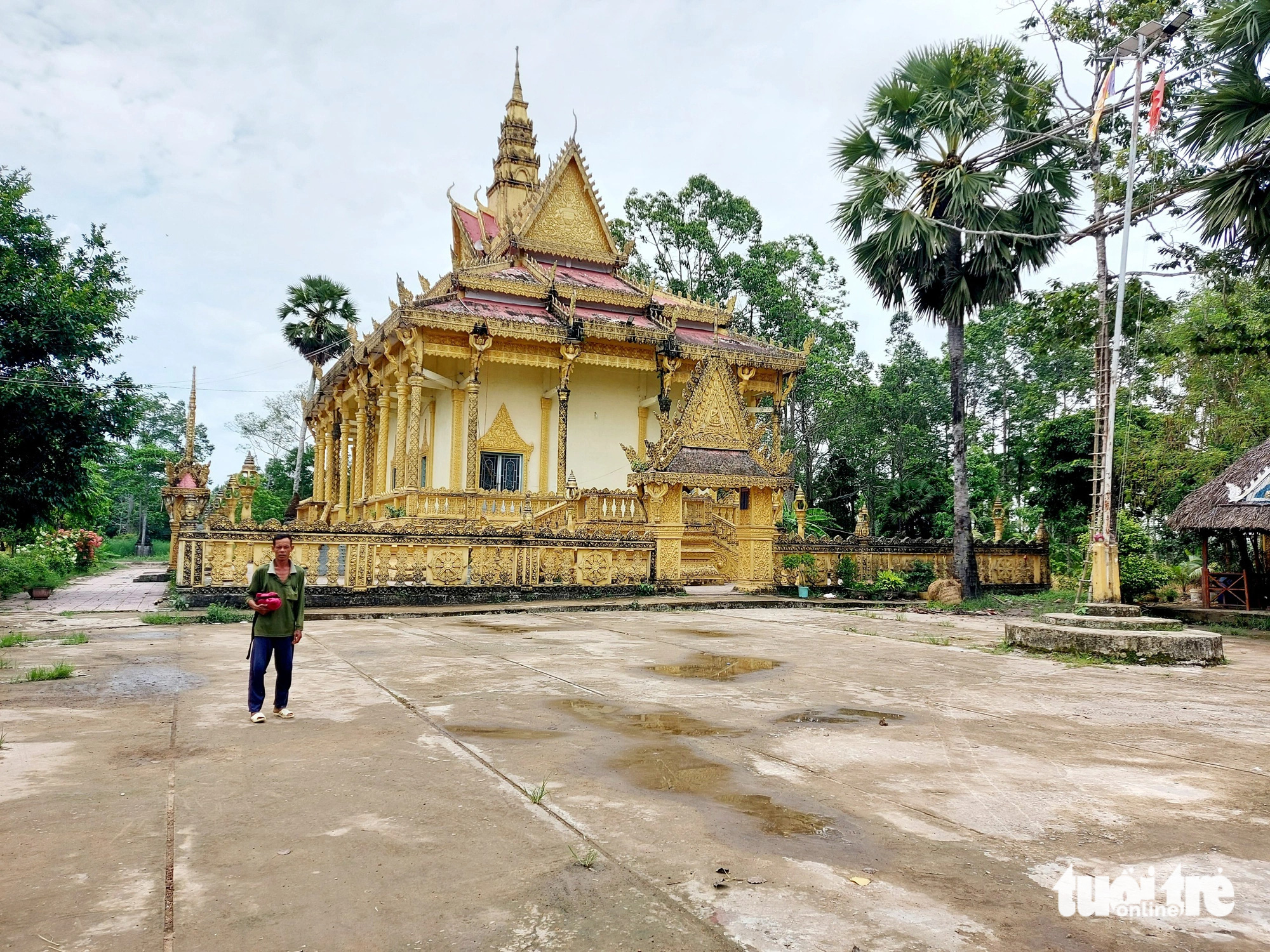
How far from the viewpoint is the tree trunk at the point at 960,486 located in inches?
725

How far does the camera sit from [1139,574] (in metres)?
15.9

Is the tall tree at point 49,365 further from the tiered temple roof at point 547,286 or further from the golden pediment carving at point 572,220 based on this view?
the golden pediment carving at point 572,220

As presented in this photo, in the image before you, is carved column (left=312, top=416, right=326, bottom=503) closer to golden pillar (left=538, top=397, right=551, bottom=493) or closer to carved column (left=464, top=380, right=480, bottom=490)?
golden pillar (left=538, top=397, right=551, bottom=493)

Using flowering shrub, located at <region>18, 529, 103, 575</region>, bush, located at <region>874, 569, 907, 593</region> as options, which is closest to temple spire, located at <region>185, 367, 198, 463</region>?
flowering shrub, located at <region>18, 529, 103, 575</region>

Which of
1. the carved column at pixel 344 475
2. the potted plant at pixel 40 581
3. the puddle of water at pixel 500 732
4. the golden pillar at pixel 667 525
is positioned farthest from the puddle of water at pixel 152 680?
the carved column at pixel 344 475

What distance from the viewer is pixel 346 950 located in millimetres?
2441

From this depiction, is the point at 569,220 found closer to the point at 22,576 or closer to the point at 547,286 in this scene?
the point at 547,286

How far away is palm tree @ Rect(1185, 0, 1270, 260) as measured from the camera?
12.3 m

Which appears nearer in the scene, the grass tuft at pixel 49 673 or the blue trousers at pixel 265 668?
the blue trousers at pixel 265 668

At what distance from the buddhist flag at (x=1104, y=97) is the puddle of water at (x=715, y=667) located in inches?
347

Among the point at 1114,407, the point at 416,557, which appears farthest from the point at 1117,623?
the point at 416,557

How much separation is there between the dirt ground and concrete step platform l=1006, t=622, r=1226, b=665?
1.23 m

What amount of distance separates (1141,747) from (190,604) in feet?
41.5

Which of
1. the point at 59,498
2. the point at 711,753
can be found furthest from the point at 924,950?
the point at 59,498
